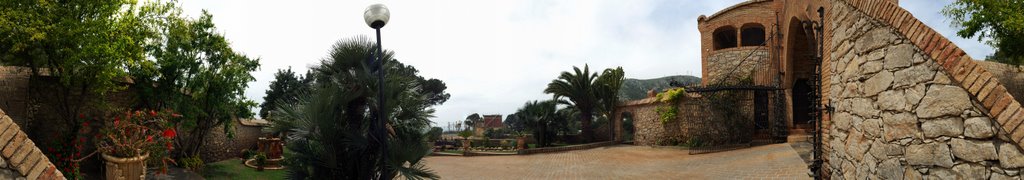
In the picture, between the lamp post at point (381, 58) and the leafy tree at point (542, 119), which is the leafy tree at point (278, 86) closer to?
the leafy tree at point (542, 119)

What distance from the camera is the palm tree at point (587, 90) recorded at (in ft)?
78.4

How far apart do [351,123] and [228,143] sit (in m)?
12.6

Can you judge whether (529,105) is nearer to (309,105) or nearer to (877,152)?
(309,105)

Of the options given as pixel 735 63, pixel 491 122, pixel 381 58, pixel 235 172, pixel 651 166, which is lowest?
pixel 235 172

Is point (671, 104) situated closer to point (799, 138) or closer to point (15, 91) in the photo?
point (799, 138)

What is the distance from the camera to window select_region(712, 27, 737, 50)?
20894mm

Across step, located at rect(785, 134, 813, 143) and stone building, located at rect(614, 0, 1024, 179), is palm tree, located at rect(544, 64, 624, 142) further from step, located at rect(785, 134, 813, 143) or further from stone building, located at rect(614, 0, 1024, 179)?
stone building, located at rect(614, 0, 1024, 179)

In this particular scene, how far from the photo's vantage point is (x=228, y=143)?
16328 mm

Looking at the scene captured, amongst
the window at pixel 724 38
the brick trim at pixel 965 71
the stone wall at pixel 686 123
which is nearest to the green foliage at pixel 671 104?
the stone wall at pixel 686 123

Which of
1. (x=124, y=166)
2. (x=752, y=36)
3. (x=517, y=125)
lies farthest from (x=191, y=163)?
(x=517, y=125)

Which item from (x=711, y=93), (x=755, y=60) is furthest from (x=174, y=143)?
(x=755, y=60)

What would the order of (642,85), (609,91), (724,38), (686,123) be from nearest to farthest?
(686,123) → (724,38) → (609,91) → (642,85)

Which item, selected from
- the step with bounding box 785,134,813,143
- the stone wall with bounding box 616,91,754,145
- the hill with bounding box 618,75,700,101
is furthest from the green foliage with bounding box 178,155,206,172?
the hill with bounding box 618,75,700,101

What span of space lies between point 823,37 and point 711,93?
11.2 m
